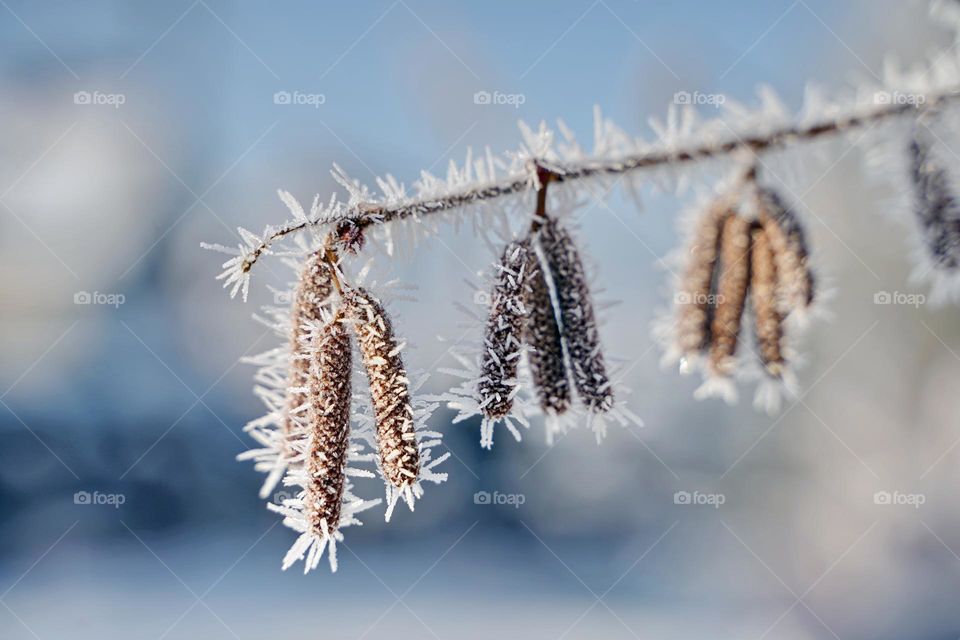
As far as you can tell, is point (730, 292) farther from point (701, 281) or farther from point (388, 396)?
point (388, 396)

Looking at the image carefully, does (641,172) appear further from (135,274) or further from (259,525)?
(135,274)

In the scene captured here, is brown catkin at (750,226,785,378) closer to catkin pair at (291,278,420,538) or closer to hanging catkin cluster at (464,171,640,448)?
hanging catkin cluster at (464,171,640,448)

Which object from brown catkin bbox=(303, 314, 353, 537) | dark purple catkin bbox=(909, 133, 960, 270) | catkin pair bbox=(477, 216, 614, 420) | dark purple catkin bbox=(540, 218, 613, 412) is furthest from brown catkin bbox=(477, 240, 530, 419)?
dark purple catkin bbox=(909, 133, 960, 270)

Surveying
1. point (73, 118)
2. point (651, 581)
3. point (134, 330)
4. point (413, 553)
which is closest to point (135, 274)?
point (134, 330)

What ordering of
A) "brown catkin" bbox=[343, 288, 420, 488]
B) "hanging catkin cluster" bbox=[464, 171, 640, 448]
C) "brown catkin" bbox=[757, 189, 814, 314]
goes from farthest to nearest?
1. "brown catkin" bbox=[757, 189, 814, 314]
2. "hanging catkin cluster" bbox=[464, 171, 640, 448]
3. "brown catkin" bbox=[343, 288, 420, 488]

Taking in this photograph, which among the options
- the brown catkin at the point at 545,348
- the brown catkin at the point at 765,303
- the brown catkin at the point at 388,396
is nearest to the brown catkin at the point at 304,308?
the brown catkin at the point at 388,396

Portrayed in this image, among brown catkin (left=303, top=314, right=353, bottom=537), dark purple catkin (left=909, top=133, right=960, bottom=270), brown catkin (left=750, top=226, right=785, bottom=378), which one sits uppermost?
dark purple catkin (left=909, top=133, right=960, bottom=270)
